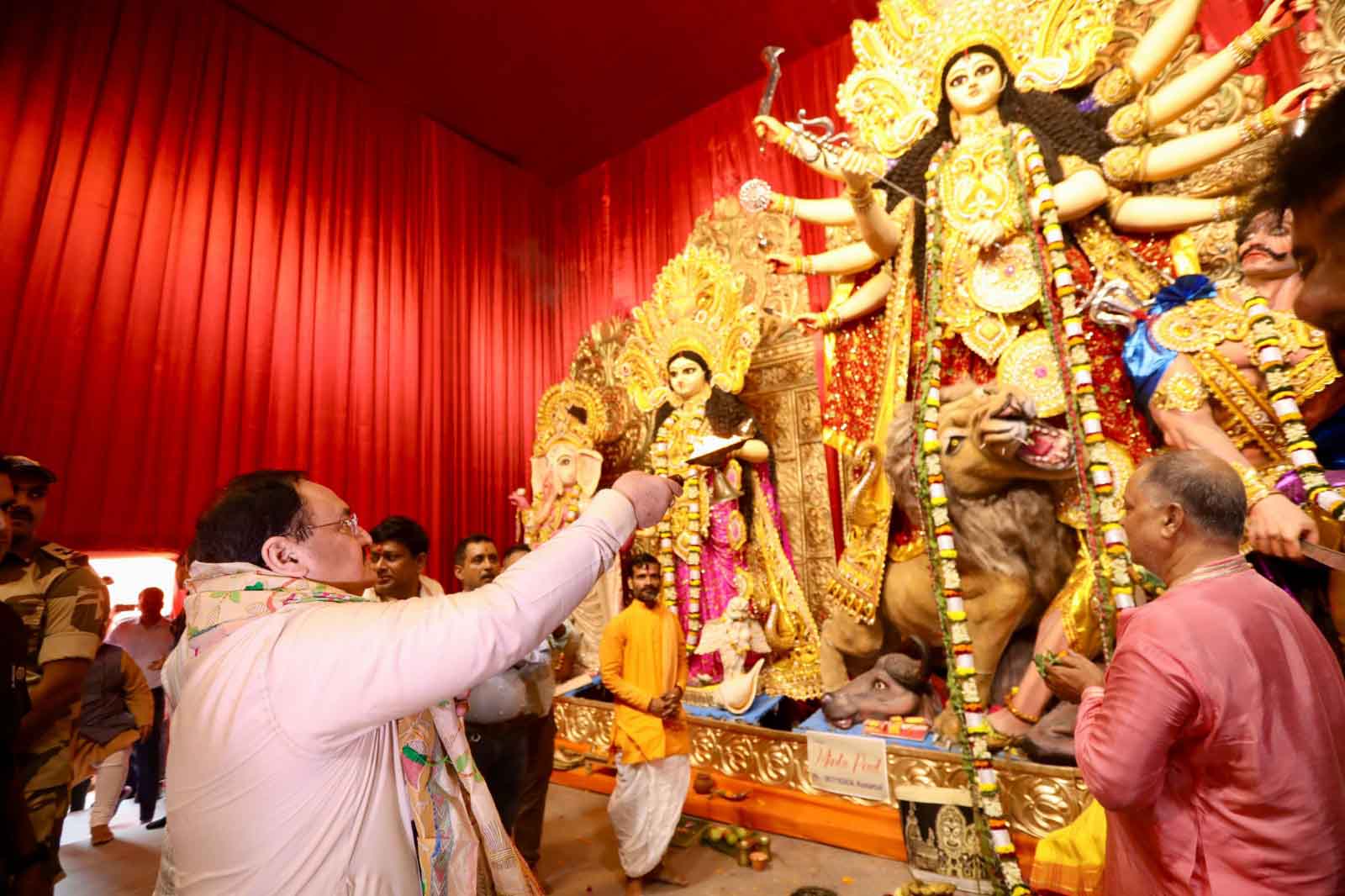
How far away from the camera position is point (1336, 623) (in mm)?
2133

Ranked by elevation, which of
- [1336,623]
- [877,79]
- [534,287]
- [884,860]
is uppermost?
[534,287]

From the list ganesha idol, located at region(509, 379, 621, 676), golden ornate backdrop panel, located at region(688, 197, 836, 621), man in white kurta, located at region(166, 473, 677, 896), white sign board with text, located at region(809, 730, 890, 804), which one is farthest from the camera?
ganesha idol, located at region(509, 379, 621, 676)

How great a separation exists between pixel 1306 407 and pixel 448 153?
7.95 metres

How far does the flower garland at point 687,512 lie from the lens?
4516mm

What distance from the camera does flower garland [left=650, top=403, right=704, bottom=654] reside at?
4516mm

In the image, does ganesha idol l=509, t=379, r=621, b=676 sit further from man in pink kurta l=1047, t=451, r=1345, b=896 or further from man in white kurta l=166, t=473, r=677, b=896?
man in pink kurta l=1047, t=451, r=1345, b=896

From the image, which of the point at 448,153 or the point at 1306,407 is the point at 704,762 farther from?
the point at 448,153

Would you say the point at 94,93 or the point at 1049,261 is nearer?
the point at 1049,261

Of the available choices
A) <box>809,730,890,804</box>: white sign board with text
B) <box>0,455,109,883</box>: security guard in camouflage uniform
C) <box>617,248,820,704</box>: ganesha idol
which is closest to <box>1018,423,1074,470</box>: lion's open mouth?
A: <box>809,730,890,804</box>: white sign board with text

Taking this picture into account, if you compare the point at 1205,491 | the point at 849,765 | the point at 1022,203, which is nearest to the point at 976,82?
the point at 1022,203

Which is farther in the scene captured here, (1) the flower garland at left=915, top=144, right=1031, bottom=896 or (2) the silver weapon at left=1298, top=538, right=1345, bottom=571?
(1) the flower garland at left=915, top=144, right=1031, bottom=896

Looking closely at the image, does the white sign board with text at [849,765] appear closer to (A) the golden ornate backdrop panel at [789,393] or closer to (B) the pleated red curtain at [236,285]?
(A) the golden ornate backdrop panel at [789,393]

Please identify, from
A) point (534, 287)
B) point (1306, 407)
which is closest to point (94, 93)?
point (534, 287)

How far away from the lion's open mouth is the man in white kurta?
7.90 ft
